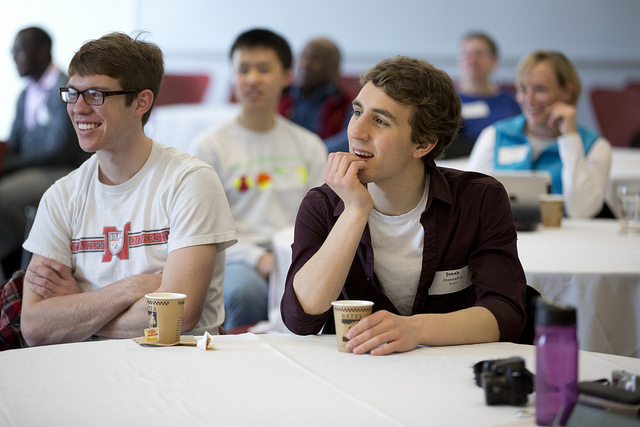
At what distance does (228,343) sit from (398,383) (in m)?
0.43

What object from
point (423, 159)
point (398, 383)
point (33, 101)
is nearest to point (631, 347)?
point (423, 159)

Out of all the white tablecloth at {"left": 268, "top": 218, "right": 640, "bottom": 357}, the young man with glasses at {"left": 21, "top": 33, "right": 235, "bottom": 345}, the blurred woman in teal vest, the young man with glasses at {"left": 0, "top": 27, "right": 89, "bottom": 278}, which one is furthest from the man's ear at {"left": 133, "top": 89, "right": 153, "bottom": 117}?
the young man with glasses at {"left": 0, "top": 27, "right": 89, "bottom": 278}

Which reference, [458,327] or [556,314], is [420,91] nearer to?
[458,327]

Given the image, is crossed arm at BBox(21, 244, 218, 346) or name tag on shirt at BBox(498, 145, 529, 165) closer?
crossed arm at BBox(21, 244, 218, 346)

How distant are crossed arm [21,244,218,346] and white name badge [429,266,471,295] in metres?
0.61

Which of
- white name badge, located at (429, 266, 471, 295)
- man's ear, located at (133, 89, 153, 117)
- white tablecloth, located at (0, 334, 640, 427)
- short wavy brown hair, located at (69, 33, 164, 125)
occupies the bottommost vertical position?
white tablecloth, located at (0, 334, 640, 427)

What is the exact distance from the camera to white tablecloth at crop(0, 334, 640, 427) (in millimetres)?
1031

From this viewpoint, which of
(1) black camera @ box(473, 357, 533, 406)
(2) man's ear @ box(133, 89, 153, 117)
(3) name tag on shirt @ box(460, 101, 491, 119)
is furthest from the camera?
(3) name tag on shirt @ box(460, 101, 491, 119)

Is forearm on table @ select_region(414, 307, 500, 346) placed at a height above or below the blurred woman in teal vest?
below

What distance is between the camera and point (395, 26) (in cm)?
731

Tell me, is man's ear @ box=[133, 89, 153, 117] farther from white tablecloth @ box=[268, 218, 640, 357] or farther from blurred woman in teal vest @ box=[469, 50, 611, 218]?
blurred woman in teal vest @ box=[469, 50, 611, 218]

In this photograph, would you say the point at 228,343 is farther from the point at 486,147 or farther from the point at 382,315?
the point at 486,147

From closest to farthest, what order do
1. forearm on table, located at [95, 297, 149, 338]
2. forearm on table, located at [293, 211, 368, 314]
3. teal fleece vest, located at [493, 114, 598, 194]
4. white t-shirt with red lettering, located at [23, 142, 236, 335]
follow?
forearm on table, located at [293, 211, 368, 314], forearm on table, located at [95, 297, 149, 338], white t-shirt with red lettering, located at [23, 142, 236, 335], teal fleece vest, located at [493, 114, 598, 194]

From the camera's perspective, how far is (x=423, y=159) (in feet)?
5.91
